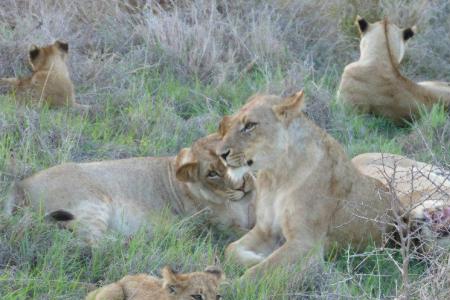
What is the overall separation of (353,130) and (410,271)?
7.19 ft

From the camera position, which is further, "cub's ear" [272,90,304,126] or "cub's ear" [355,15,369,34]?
"cub's ear" [355,15,369,34]

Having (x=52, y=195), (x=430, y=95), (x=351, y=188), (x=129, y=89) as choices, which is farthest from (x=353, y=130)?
(x=52, y=195)

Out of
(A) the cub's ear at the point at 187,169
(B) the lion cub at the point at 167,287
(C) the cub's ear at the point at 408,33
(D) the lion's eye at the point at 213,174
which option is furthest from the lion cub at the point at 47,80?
(B) the lion cub at the point at 167,287

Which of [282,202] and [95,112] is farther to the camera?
[95,112]

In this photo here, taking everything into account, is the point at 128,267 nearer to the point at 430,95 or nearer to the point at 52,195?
the point at 52,195

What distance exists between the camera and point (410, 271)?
219 inches

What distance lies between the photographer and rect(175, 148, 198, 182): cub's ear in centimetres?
600

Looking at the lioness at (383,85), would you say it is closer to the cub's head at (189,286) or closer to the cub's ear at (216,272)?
the cub's ear at (216,272)

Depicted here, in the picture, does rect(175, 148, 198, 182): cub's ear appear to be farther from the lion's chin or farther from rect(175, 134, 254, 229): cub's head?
the lion's chin

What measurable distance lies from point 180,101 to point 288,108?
2.18m

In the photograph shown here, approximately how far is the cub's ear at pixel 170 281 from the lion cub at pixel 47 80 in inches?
115

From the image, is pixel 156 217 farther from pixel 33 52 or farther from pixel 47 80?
pixel 33 52

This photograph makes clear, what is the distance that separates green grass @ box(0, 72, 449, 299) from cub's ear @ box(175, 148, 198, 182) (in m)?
0.24

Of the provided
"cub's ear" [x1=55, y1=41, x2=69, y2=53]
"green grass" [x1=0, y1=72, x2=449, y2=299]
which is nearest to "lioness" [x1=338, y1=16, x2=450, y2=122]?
"green grass" [x1=0, y1=72, x2=449, y2=299]
